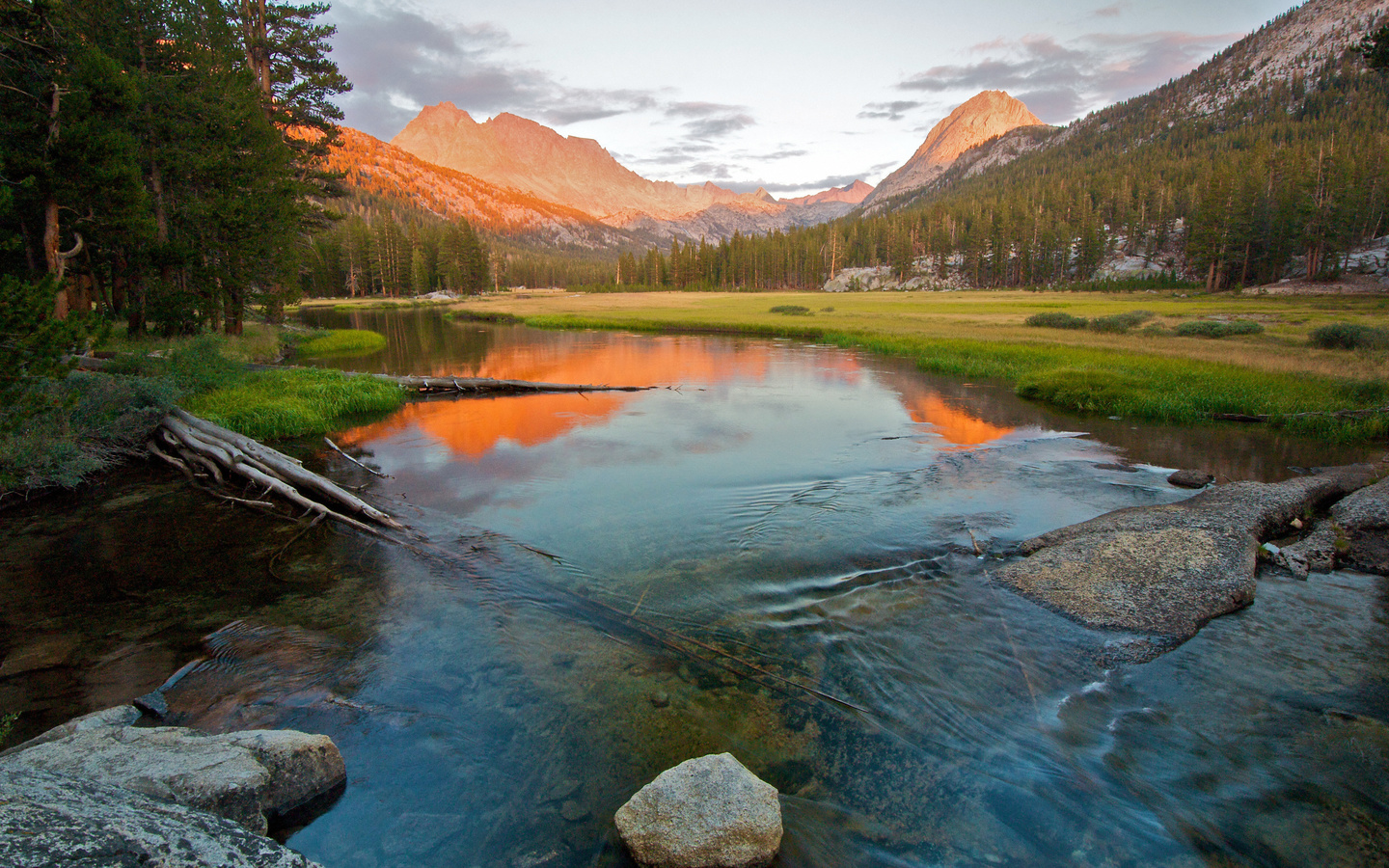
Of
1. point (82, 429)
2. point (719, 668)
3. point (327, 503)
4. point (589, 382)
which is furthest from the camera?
point (589, 382)

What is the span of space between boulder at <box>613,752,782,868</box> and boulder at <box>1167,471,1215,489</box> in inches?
535

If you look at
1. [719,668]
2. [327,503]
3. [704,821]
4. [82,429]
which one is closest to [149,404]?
[82,429]

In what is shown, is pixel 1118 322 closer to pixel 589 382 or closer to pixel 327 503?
pixel 589 382

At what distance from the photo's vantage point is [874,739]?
6094 mm

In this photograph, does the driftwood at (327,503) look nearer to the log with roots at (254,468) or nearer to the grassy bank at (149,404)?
the log with roots at (254,468)

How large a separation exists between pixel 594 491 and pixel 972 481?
28.7 ft

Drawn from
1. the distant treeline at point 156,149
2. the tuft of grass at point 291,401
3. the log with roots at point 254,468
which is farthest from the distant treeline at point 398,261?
the log with roots at point 254,468

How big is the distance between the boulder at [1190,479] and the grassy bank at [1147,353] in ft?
22.8

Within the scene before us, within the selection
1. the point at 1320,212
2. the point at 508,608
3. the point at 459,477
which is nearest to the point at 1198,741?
the point at 508,608

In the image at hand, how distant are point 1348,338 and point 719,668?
38862 millimetres

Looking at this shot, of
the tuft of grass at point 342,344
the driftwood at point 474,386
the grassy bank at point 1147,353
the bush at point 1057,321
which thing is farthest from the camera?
the bush at point 1057,321

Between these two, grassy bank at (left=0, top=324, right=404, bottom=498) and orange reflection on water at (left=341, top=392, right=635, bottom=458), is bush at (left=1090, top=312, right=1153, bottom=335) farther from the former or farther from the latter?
grassy bank at (left=0, top=324, right=404, bottom=498)

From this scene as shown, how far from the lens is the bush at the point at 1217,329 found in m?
36.1

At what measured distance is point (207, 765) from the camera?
15.0 feet
